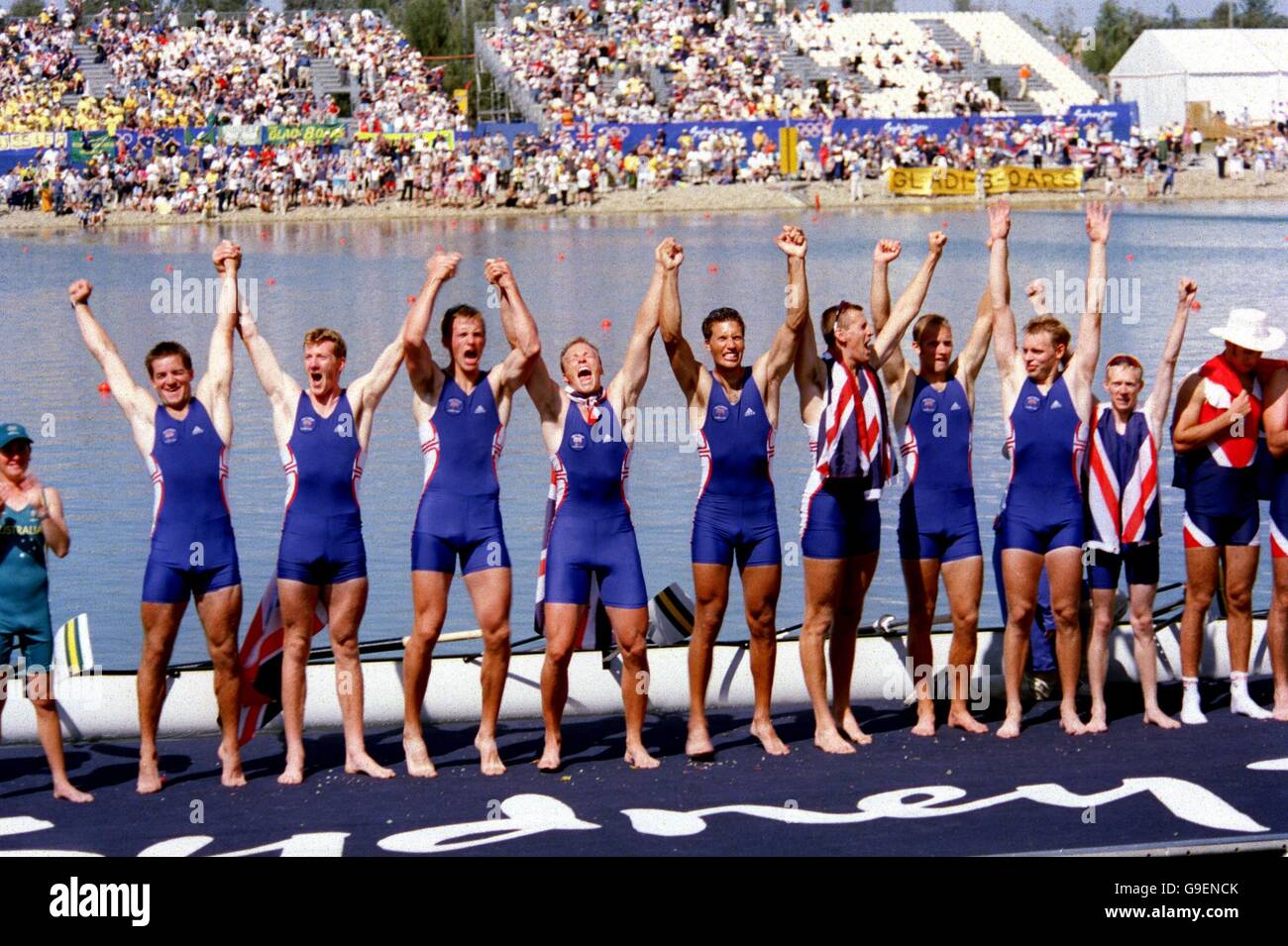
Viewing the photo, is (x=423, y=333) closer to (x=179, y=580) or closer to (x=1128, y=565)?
(x=179, y=580)

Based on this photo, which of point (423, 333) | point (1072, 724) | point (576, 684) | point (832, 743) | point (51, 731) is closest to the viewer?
point (51, 731)

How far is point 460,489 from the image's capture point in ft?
25.7

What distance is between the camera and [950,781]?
762 cm

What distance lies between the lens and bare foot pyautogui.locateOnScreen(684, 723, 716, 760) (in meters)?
8.01

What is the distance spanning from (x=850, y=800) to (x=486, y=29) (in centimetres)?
5699

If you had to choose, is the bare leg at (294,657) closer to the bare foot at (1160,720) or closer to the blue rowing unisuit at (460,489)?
the blue rowing unisuit at (460,489)

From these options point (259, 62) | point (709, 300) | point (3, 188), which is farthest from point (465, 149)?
point (709, 300)

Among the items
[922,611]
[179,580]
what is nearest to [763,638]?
[922,611]

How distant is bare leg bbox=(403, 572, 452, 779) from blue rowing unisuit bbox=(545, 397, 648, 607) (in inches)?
19.7

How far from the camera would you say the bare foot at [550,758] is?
7848mm

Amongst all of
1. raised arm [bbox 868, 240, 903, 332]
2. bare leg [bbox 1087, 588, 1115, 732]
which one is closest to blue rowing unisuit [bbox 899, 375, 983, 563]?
raised arm [bbox 868, 240, 903, 332]

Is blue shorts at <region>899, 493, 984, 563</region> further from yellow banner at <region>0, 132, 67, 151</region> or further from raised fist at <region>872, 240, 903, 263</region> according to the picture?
yellow banner at <region>0, 132, 67, 151</region>

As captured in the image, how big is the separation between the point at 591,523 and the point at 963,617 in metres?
1.84
